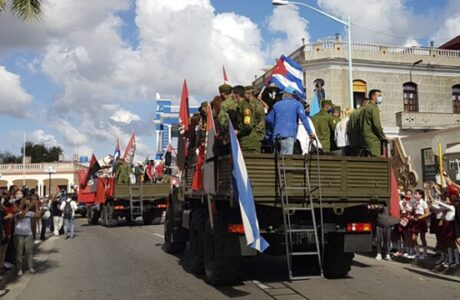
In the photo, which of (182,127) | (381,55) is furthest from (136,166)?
(381,55)

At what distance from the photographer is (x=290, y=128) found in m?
8.37

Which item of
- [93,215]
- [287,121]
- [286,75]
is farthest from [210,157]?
[93,215]

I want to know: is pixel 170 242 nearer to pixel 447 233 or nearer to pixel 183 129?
pixel 183 129

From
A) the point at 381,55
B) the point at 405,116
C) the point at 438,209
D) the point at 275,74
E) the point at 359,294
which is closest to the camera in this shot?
the point at 359,294

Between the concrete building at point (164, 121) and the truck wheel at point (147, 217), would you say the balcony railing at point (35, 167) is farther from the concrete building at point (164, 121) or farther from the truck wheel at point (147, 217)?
the truck wheel at point (147, 217)

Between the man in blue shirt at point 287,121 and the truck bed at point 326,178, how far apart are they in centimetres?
73

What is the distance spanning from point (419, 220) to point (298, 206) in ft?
15.3

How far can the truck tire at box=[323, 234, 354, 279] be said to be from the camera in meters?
8.55

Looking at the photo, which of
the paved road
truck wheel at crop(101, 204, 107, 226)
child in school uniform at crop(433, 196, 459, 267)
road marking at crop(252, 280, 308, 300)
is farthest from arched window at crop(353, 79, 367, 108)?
road marking at crop(252, 280, 308, 300)

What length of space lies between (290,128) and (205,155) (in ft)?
5.10

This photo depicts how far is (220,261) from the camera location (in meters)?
7.91

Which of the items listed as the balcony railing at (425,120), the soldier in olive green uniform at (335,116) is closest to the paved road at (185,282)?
the soldier in olive green uniform at (335,116)

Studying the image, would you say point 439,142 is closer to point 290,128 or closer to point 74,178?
point 290,128

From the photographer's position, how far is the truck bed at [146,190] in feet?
70.1
